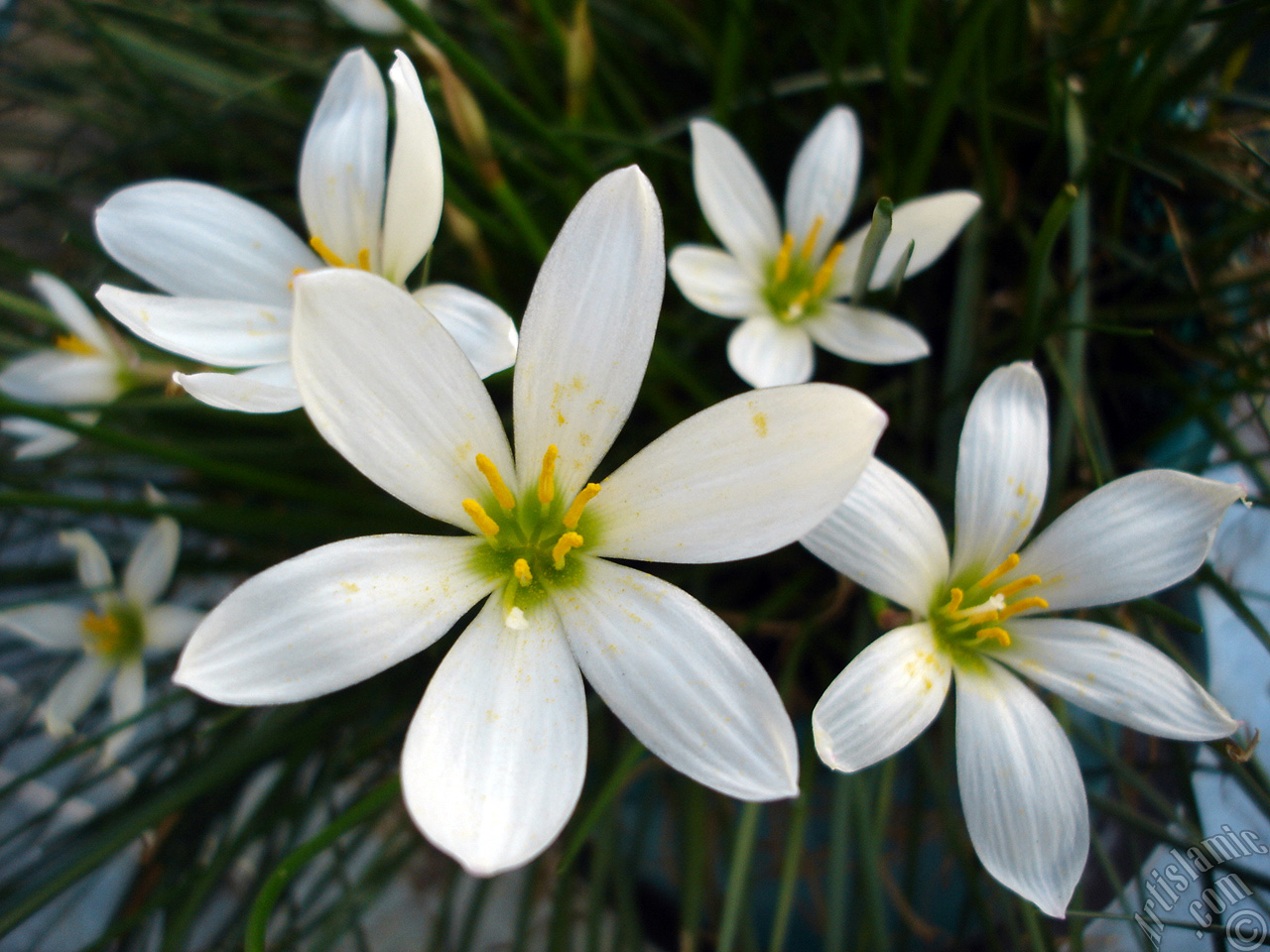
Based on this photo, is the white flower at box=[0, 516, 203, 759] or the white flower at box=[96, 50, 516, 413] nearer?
the white flower at box=[96, 50, 516, 413]

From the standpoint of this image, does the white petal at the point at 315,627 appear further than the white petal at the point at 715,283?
No

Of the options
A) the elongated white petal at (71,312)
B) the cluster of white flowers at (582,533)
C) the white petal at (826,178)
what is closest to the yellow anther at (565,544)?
the cluster of white flowers at (582,533)

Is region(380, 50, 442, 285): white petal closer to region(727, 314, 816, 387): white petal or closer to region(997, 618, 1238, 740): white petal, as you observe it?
region(727, 314, 816, 387): white petal

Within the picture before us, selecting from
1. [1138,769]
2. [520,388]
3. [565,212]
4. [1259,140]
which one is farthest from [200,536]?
[1259,140]

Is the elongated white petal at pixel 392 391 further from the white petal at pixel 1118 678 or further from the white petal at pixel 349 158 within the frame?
the white petal at pixel 1118 678

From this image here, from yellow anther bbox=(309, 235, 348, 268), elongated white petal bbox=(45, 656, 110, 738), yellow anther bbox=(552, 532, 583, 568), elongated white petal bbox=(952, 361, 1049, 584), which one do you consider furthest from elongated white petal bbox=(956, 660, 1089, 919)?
elongated white petal bbox=(45, 656, 110, 738)

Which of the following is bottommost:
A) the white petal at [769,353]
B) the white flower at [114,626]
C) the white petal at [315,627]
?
the white flower at [114,626]
